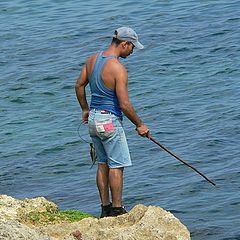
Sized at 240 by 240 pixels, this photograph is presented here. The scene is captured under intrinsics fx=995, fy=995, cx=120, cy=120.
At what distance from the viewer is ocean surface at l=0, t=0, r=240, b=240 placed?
1290 centimetres

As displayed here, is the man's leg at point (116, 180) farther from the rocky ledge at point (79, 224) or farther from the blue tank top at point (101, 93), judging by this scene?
the blue tank top at point (101, 93)

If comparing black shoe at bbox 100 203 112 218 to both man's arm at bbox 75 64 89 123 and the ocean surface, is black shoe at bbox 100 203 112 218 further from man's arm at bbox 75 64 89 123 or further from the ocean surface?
the ocean surface

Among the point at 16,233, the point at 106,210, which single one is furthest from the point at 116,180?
the point at 16,233

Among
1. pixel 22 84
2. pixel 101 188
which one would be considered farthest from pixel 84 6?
pixel 101 188

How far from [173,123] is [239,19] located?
703 cm

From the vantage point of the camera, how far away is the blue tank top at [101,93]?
9.93 meters

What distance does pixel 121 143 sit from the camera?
1003 centimetres

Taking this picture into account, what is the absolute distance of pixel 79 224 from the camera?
9.21m

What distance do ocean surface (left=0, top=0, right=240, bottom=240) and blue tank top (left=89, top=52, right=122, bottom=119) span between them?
2144mm

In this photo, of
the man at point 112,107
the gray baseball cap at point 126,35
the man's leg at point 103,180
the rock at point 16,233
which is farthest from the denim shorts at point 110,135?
the rock at point 16,233

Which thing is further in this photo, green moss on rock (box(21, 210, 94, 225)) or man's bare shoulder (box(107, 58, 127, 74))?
man's bare shoulder (box(107, 58, 127, 74))

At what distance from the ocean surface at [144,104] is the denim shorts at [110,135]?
175 centimetres

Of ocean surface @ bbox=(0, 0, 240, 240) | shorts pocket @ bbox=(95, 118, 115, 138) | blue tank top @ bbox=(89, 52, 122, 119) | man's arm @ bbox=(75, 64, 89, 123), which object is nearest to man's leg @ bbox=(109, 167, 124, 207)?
shorts pocket @ bbox=(95, 118, 115, 138)

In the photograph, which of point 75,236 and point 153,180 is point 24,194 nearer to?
point 153,180
